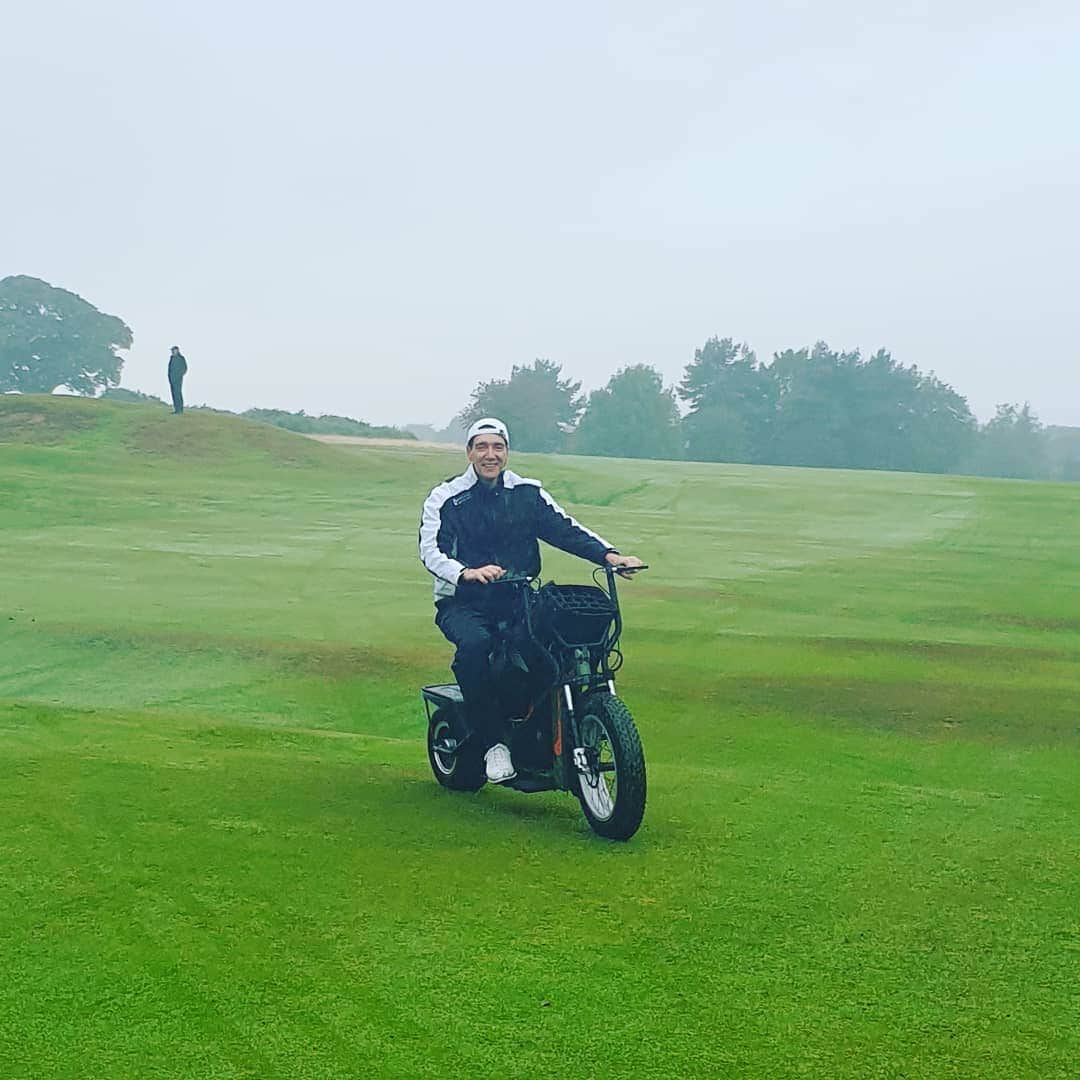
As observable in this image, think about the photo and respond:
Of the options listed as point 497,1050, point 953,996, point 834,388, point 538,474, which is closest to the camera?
point 497,1050

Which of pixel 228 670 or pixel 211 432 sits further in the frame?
pixel 211 432

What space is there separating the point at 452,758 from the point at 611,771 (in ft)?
4.41

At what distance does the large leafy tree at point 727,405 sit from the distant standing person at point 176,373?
58252mm

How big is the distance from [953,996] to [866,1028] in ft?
1.45

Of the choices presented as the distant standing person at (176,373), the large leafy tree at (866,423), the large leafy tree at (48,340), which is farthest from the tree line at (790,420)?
the distant standing person at (176,373)

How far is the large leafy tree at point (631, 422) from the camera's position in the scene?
101188 millimetres

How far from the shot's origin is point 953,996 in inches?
183

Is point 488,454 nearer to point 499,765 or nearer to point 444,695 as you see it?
point 444,695

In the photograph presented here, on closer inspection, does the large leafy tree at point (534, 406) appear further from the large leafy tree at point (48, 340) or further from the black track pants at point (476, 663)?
the black track pants at point (476, 663)

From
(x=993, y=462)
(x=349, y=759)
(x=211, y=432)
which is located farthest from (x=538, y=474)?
(x=993, y=462)

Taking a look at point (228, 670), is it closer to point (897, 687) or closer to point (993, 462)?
point (897, 687)

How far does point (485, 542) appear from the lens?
7.40m

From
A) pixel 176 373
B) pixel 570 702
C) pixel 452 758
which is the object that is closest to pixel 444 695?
pixel 452 758

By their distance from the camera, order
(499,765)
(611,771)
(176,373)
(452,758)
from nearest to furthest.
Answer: (611,771), (499,765), (452,758), (176,373)
